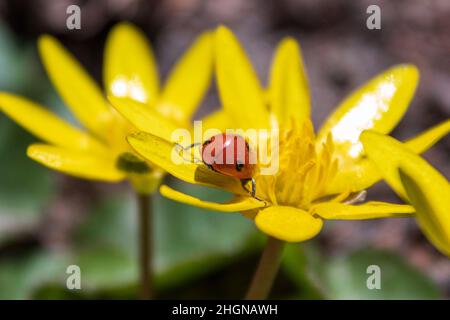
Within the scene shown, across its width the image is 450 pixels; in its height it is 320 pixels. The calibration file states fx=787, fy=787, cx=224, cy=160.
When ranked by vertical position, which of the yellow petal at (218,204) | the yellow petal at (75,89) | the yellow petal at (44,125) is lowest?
the yellow petal at (218,204)

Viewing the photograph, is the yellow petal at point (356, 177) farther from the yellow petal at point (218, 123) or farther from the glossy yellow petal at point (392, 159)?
the yellow petal at point (218, 123)

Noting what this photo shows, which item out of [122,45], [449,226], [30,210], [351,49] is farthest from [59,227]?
[449,226]

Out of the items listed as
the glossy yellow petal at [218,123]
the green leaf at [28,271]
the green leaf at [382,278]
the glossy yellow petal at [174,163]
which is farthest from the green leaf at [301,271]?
the green leaf at [28,271]

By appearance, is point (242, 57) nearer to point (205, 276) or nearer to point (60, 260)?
point (205, 276)

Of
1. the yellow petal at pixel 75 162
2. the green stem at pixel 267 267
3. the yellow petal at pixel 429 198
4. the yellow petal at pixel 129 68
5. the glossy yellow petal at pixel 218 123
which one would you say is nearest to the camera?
Answer: the yellow petal at pixel 429 198

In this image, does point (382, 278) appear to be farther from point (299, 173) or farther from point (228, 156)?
point (228, 156)

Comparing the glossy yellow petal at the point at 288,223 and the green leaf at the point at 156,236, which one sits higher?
the green leaf at the point at 156,236
